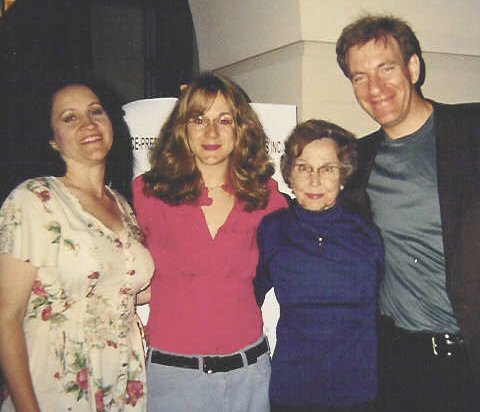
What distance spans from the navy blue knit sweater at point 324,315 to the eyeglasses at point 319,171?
0.55ft

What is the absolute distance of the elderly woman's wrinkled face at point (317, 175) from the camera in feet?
6.35

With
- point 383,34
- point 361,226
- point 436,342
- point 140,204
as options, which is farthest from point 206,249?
point 383,34

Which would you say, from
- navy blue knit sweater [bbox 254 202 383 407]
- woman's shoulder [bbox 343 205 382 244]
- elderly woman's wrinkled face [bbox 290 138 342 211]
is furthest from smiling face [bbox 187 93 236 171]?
woman's shoulder [bbox 343 205 382 244]

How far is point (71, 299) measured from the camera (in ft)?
5.39

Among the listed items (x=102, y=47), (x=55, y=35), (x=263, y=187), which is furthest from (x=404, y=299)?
(x=102, y=47)

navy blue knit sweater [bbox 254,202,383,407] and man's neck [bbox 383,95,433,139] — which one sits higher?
man's neck [bbox 383,95,433,139]

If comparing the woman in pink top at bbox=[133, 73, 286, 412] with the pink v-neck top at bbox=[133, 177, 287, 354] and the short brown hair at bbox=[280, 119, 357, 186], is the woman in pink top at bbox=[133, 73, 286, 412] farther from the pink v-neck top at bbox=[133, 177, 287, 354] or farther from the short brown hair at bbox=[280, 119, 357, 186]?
the short brown hair at bbox=[280, 119, 357, 186]

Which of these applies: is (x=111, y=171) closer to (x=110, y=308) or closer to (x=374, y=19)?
(x=110, y=308)

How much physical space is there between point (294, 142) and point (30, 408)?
1.35 meters

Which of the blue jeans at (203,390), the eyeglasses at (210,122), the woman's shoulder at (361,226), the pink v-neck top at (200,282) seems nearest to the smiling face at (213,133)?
the eyeglasses at (210,122)

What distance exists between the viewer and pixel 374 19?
6.87 feet

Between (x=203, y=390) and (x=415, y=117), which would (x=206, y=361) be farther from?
(x=415, y=117)

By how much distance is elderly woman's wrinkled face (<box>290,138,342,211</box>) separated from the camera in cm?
194

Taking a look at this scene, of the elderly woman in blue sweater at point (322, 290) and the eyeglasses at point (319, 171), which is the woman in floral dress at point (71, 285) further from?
the eyeglasses at point (319, 171)
